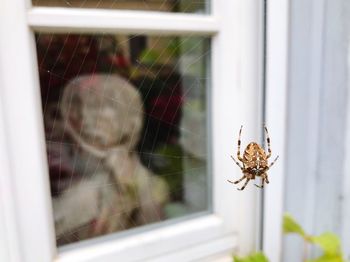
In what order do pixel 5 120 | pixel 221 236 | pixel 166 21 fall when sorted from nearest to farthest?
pixel 5 120
pixel 166 21
pixel 221 236

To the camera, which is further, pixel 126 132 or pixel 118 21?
pixel 126 132

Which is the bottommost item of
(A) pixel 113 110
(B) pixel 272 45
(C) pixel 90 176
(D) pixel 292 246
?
(D) pixel 292 246

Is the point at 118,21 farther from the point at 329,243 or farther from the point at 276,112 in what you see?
the point at 329,243

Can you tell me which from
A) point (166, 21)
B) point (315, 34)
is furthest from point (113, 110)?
point (315, 34)

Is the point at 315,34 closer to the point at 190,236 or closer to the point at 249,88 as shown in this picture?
the point at 249,88

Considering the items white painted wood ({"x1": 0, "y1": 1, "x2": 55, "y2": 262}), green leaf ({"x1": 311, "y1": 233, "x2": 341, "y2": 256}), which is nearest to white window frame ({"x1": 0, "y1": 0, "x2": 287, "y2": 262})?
white painted wood ({"x1": 0, "y1": 1, "x2": 55, "y2": 262})

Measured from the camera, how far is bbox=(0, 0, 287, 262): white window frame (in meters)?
0.54

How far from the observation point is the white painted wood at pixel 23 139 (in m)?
Result: 0.52

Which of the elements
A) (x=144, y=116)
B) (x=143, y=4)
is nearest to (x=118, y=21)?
(x=143, y=4)

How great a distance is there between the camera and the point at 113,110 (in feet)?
2.76

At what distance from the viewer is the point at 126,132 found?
2.73 feet

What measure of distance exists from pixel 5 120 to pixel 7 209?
16cm

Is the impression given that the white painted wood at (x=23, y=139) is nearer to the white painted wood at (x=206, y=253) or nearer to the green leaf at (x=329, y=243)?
the white painted wood at (x=206, y=253)

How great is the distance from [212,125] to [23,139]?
45 cm
